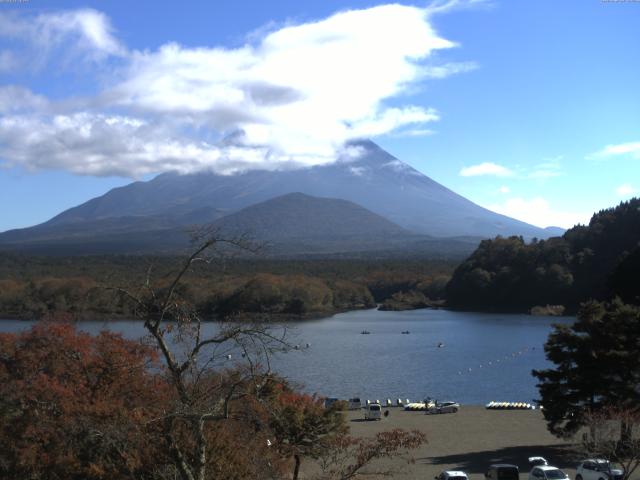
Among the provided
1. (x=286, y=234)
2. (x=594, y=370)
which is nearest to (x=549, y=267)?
(x=594, y=370)

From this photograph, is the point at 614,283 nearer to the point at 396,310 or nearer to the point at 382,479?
the point at 396,310

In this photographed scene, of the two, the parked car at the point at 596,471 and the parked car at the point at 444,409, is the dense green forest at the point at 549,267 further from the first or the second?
the parked car at the point at 596,471

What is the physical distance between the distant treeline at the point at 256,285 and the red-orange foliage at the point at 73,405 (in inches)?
1007

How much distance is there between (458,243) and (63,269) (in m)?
91.8

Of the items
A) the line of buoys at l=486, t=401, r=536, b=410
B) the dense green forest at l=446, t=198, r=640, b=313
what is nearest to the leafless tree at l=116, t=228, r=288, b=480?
the line of buoys at l=486, t=401, r=536, b=410

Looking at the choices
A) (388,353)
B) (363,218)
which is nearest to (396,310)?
(388,353)

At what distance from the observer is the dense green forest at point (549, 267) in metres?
52.7

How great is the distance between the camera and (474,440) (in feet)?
50.0

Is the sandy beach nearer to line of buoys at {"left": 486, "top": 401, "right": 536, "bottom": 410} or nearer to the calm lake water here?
line of buoys at {"left": 486, "top": 401, "right": 536, "bottom": 410}

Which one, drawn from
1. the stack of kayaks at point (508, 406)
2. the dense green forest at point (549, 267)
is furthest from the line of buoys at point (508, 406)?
the dense green forest at point (549, 267)

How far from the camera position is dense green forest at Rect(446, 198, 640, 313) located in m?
52.7

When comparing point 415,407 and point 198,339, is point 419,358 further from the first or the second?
point 198,339

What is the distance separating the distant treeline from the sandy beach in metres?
18.4

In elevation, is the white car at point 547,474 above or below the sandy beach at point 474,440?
above
